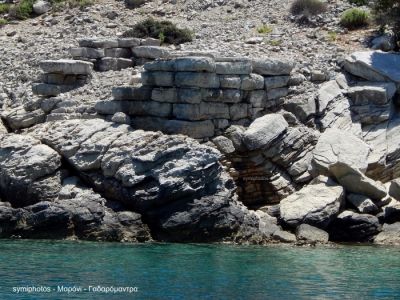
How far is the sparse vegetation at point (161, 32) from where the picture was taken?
40.1 metres

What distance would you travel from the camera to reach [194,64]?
31.2 m

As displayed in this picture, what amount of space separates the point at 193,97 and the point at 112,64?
20.8ft

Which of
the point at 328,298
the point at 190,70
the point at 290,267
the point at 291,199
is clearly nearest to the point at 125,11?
the point at 190,70

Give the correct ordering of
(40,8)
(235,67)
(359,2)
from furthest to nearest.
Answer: (40,8), (359,2), (235,67)

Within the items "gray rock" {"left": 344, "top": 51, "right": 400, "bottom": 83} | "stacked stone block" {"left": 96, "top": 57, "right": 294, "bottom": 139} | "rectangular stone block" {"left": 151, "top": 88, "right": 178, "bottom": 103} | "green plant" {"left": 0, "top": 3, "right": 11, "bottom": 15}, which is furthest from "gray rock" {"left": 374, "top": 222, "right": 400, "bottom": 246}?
"green plant" {"left": 0, "top": 3, "right": 11, "bottom": 15}

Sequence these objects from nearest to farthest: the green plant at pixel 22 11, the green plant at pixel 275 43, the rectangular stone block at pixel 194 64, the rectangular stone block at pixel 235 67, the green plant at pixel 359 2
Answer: the rectangular stone block at pixel 194 64 → the rectangular stone block at pixel 235 67 → the green plant at pixel 275 43 → the green plant at pixel 359 2 → the green plant at pixel 22 11

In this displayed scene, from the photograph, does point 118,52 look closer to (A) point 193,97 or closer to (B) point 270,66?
(A) point 193,97

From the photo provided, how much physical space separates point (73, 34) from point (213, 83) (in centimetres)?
1215

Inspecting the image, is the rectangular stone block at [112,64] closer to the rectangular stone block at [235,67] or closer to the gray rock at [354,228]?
the rectangular stone block at [235,67]

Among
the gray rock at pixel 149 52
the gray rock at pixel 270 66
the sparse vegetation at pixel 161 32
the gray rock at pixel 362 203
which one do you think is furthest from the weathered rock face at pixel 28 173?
the sparse vegetation at pixel 161 32

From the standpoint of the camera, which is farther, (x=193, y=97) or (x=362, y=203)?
(x=193, y=97)

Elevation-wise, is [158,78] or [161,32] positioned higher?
[161,32]

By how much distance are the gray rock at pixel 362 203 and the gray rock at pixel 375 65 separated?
6.48 m

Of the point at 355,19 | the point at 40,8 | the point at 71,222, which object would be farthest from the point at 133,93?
the point at 40,8
